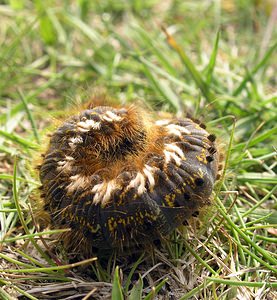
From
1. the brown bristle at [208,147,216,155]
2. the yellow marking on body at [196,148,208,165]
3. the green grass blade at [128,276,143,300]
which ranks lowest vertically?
the green grass blade at [128,276,143,300]

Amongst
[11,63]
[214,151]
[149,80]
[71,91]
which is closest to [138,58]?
[149,80]

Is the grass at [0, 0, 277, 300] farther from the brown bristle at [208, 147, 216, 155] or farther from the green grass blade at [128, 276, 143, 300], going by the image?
the brown bristle at [208, 147, 216, 155]

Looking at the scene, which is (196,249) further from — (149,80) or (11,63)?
(11,63)

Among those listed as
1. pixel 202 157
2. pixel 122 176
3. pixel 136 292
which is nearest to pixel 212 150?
pixel 202 157

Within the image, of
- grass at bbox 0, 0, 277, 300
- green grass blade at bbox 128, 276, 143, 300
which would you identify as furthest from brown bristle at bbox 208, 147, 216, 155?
green grass blade at bbox 128, 276, 143, 300

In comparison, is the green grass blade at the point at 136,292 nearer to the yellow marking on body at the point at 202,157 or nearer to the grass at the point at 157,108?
the grass at the point at 157,108

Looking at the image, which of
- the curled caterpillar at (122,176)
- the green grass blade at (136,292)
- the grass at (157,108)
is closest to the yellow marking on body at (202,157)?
the curled caterpillar at (122,176)

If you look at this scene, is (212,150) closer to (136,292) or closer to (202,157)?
(202,157)
